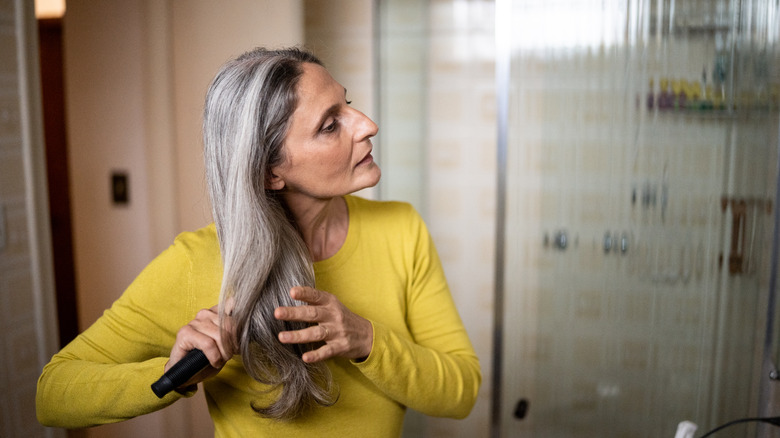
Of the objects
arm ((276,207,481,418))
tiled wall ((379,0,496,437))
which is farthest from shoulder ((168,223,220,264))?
tiled wall ((379,0,496,437))

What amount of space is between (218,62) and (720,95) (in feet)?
5.36

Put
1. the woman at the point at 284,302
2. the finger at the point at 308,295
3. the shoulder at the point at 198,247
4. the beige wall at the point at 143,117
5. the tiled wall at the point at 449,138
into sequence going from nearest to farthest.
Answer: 1. the finger at the point at 308,295
2. the woman at the point at 284,302
3. the shoulder at the point at 198,247
4. the beige wall at the point at 143,117
5. the tiled wall at the point at 449,138

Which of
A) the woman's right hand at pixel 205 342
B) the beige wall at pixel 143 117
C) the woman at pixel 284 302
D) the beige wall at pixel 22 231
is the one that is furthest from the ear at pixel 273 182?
the beige wall at pixel 143 117

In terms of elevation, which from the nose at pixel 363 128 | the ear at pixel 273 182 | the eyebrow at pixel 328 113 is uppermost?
the eyebrow at pixel 328 113

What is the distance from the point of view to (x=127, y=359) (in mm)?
1112

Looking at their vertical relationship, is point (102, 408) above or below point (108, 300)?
above

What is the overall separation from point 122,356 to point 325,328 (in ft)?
1.36

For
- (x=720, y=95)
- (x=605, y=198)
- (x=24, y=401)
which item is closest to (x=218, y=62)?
(x=24, y=401)

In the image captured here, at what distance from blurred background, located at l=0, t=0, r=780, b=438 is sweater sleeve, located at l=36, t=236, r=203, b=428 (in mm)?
725

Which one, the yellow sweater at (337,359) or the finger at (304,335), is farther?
the yellow sweater at (337,359)

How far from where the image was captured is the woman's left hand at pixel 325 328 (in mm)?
905

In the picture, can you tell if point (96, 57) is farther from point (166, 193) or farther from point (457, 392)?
point (457, 392)

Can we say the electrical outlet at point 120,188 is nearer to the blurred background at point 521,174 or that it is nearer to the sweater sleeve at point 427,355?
the blurred background at point 521,174

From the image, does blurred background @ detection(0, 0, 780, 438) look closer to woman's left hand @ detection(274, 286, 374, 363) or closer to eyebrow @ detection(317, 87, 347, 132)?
eyebrow @ detection(317, 87, 347, 132)
